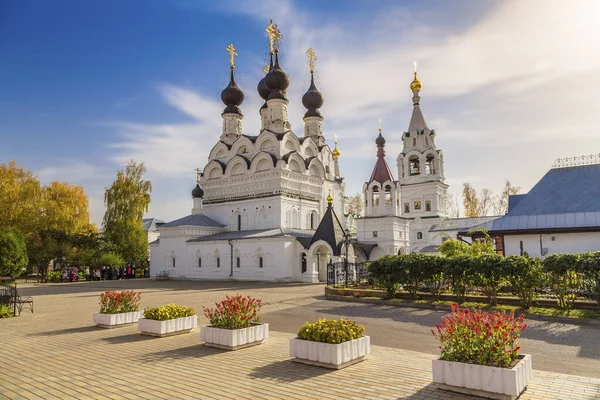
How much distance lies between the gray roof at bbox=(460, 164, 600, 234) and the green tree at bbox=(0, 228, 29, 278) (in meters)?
30.1

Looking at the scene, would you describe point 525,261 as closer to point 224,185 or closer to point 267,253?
point 267,253

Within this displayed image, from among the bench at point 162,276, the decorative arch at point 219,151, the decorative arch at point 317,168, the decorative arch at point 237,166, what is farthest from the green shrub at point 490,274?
the decorative arch at point 219,151

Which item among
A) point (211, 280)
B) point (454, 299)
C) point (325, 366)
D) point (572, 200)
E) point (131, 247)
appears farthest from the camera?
point (131, 247)

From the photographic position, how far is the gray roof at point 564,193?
59.5 ft

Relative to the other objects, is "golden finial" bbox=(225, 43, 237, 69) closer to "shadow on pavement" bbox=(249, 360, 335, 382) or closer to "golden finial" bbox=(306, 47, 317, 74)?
"golden finial" bbox=(306, 47, 317, 74)

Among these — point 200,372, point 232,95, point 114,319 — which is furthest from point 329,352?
point 232,95

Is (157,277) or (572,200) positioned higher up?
(572,200)

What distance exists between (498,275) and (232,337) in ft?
27.8

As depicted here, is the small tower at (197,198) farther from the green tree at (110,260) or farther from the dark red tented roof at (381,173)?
the dark red tented roof at (381,173)

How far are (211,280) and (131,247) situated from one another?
36.8 feet

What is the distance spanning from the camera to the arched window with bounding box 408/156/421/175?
148ft

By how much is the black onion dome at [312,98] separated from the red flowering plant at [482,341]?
119 feet

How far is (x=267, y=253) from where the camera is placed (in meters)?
29.2

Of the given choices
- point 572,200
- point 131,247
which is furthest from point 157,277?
point 572,200
